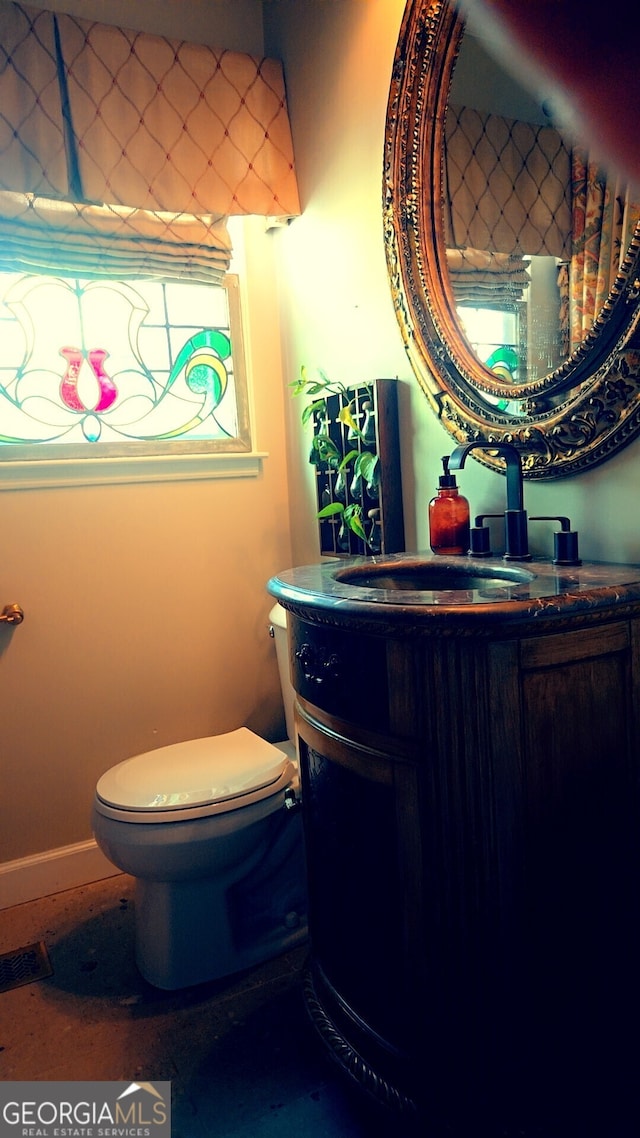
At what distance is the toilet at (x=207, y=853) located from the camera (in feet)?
4.75

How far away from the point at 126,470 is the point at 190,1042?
135 centimetres

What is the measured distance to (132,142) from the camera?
1861mm

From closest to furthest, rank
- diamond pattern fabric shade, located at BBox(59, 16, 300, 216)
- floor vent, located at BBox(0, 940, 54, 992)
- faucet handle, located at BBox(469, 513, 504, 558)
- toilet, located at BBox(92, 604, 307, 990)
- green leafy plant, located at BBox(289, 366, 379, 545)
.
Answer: faucet handle, located at BBox(469, 513, 504, 558) → toilet, located at BBox(92, 604, 307, 990) → floor vent, located at BBox(0, 940, 54, 992) → green leafy plant, located at BBox(289, 366, 379, 545) → diamond pattern fabric shade, located at BBox(59, 16, 300, 216)

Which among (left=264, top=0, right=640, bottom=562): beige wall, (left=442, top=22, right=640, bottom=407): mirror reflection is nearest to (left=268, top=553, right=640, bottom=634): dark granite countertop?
(left=264, top=0, right=640, bottom=562): beige wall

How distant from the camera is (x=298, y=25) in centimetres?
191

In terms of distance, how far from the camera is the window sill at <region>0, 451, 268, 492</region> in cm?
186

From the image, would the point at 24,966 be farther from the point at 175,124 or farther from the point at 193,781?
the point at 175,124

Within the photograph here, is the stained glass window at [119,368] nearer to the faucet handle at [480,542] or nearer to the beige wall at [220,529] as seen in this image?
the beige wall at [220,529]

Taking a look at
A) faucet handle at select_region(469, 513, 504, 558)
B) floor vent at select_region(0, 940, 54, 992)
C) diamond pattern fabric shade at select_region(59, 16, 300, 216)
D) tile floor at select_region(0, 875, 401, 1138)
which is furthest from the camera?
diamond pattern fabric shade at select_region(59, 16, 300, 216)

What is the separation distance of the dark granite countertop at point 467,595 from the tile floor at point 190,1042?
76 centimetres

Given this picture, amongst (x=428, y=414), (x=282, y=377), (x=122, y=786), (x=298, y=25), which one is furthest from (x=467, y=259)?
(x=122, y=786)

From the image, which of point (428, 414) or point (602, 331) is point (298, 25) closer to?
point (428, 414)

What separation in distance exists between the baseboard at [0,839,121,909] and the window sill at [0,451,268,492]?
0.98 meters

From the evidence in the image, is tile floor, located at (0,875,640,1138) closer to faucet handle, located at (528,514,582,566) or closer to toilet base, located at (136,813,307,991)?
toilet base, located at (136,813,307,991)
